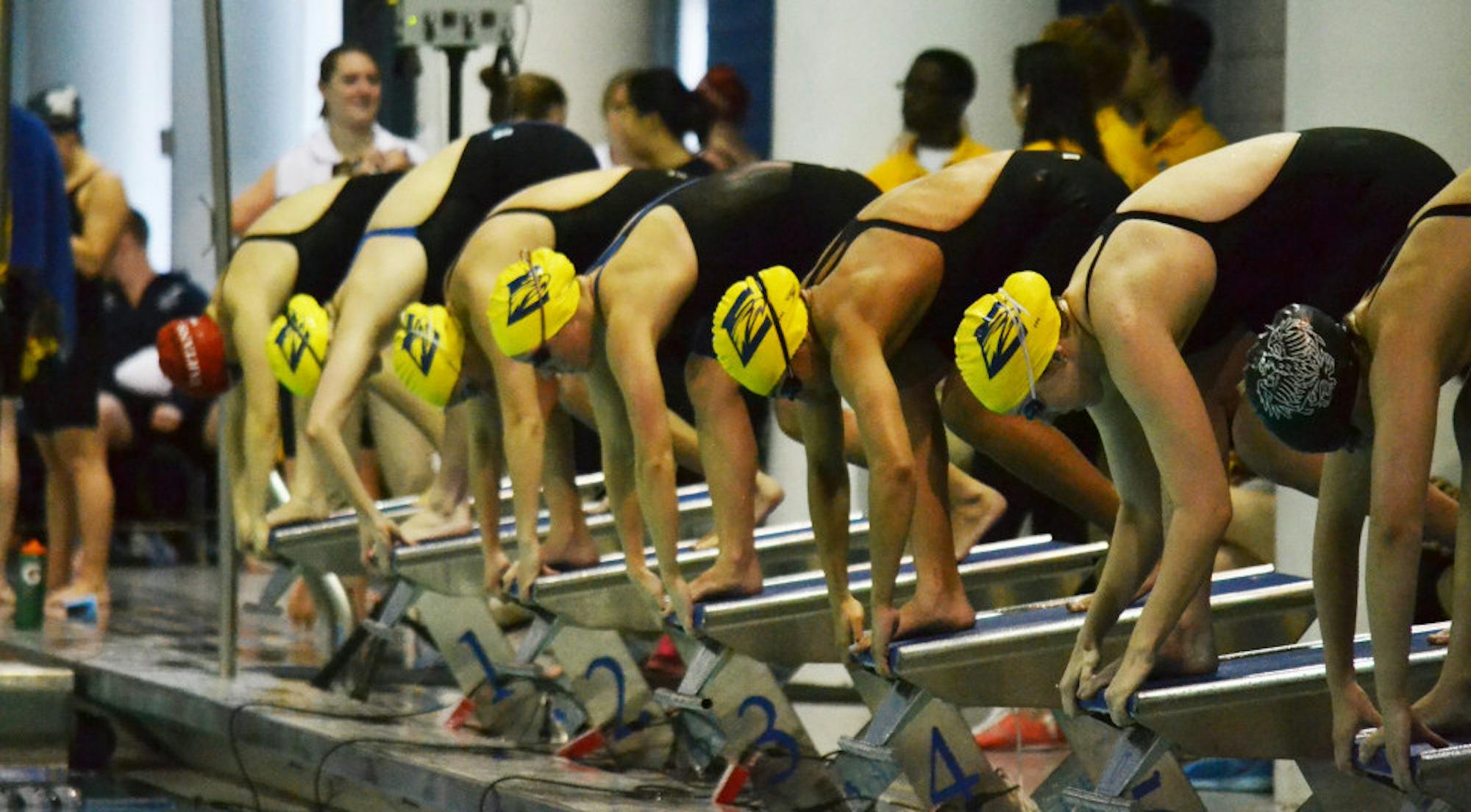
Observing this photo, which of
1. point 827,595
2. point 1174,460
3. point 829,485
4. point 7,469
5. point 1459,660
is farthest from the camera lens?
point 7,469

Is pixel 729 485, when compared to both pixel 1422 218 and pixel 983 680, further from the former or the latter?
pixel 1422 218

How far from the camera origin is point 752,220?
18.8 feet

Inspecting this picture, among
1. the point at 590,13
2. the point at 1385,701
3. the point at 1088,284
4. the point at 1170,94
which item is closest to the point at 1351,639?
the point at 1385,701

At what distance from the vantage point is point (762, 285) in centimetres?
489

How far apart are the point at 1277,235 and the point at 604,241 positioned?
2.51 meters

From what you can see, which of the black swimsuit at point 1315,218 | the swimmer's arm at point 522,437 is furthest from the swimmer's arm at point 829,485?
the swimmer's arm at point 522,437

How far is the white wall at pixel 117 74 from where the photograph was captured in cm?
1267

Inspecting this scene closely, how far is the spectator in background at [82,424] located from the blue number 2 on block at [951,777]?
451 centimetres

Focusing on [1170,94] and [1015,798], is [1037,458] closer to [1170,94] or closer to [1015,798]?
[1015,798]

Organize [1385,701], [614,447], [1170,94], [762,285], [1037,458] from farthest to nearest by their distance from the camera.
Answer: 1. [1170,94]
2. [614,447]
3. [1037,458]
4. [762,285]
5. [1385,701]

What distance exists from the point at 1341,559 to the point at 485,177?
389 centimetres

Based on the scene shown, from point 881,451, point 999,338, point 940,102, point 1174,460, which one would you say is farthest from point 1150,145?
point 1174,460

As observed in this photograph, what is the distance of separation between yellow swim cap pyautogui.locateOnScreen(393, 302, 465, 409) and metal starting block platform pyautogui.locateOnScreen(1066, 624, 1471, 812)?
8.34ft

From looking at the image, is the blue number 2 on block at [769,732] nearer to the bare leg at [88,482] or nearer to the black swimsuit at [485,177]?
the black swimsuit at [485,177]
